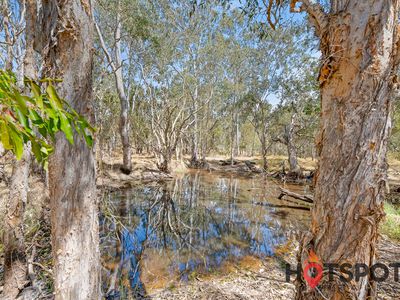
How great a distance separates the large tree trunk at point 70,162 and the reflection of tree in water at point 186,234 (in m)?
1.58

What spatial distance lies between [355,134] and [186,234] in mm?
3950

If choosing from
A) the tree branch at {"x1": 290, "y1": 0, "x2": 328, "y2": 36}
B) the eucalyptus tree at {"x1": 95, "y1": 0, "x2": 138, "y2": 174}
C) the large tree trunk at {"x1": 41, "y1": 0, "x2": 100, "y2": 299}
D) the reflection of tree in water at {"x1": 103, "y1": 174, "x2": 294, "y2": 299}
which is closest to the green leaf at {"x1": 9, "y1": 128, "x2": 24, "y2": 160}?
the large tree trunk at {"x1": 41, "y1": 0, "x2": 100, "y2": 299}

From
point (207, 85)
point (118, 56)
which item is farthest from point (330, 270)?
point (207, 85)

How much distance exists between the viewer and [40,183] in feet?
15.6

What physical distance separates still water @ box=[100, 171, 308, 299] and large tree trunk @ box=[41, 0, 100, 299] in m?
1.23

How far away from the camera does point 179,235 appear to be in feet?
14.2

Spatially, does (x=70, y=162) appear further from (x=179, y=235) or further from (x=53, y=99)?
(x=179, y=235)

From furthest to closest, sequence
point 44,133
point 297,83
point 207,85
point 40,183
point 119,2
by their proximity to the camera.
→ point 207,85 → point 297,83 → point 119,2 → point 40,183 → point 44,133

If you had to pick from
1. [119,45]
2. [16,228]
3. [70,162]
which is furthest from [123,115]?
[70,162]

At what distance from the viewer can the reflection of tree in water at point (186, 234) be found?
10.3 ft

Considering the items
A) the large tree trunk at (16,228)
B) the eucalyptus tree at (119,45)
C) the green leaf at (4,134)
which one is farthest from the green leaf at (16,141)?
the eucalyptus tree at (119,45)

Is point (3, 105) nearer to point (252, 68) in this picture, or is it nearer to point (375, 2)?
point (375, 2)

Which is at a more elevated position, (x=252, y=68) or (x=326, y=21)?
(x=252, y=68)

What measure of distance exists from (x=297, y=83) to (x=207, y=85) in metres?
7.21
